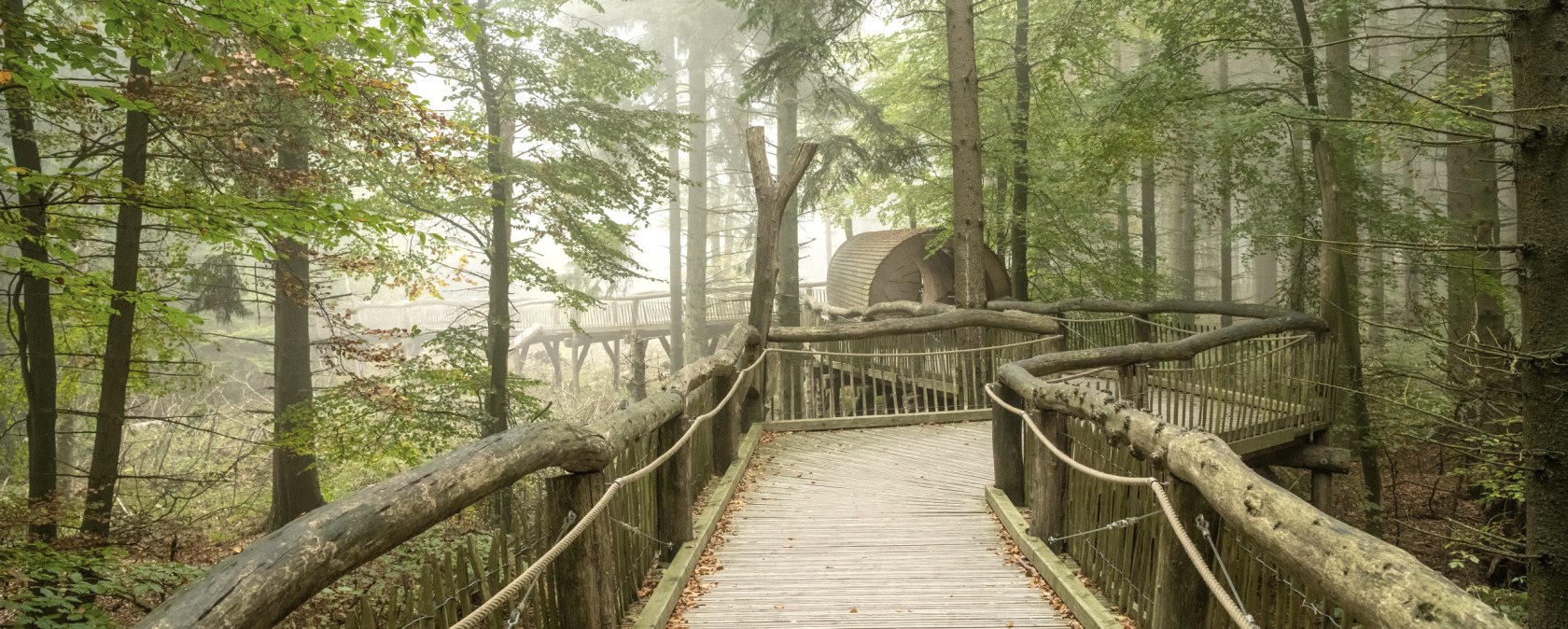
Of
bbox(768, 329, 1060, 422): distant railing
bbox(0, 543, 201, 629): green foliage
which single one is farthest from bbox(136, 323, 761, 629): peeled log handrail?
bbox(768, 329, 1060, 422): distant railing

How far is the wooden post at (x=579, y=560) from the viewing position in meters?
3.31

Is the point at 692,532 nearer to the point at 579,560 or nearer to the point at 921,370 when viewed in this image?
the point at 579,560

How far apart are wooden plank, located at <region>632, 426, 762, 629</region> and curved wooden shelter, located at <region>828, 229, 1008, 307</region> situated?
10.7m

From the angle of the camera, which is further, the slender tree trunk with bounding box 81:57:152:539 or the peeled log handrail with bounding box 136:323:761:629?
the slender tree trunk with bounding box 81:57:152:539

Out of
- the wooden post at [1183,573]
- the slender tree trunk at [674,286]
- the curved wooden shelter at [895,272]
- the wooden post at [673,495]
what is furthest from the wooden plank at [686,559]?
the slender tree trunk at [674,286]

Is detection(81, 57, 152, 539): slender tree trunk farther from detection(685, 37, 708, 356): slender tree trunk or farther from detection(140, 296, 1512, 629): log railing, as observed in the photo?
detection(685, 37, 708, 356): slender tree trunk

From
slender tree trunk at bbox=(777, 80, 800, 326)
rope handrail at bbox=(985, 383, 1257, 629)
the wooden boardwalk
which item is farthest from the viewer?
slender tree trunk at bbox=(777, 80, 800, 326)

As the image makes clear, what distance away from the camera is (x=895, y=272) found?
1828cm

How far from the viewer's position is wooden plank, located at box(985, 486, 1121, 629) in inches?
153

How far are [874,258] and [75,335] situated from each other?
1297cm

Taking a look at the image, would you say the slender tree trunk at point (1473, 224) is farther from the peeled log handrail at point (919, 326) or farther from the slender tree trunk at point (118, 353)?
the slender tree trunk at point (118, 353)

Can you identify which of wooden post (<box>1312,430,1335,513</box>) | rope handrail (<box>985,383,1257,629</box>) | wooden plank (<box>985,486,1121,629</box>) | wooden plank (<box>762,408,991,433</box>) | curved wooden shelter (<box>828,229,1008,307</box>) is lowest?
wooden post (<box>1312,430,1335,513</box>)

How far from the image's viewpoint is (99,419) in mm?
6938

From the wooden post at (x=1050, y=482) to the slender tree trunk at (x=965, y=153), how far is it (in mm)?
5933
